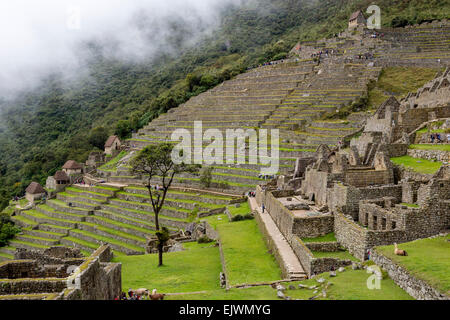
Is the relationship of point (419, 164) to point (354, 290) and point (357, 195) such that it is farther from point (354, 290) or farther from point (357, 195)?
point (354, 290)

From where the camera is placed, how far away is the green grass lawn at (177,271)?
544 inches

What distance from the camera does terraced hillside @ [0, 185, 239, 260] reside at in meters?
28.6

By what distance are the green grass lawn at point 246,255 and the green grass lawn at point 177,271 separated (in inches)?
34.4

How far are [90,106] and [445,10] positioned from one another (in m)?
78.1

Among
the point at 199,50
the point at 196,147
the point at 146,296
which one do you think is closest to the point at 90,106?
the point at 199,50

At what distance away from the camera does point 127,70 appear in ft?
397

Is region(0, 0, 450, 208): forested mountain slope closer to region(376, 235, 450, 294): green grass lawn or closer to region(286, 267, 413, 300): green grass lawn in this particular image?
region(286, 267, 413, 300): green grass lawn

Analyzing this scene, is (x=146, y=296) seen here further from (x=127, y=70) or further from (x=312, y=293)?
(x=127, y=70)

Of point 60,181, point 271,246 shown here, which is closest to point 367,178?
point 271,246

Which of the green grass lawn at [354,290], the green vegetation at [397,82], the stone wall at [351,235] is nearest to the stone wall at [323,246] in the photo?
the stone wall at [351,235]

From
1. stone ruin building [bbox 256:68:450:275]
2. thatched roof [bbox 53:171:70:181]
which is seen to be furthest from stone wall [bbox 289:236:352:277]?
thatched roof [bbox 53:171:70:181]

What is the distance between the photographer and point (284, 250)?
13758 mm

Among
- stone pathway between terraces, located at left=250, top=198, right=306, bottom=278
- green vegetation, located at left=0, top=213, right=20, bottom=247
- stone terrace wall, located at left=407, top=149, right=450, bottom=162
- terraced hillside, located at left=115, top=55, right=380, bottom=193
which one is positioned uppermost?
terraced hillside, located at left=115, top=55, right=380, bottom=193

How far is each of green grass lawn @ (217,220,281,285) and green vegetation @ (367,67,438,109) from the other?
2273 cm
